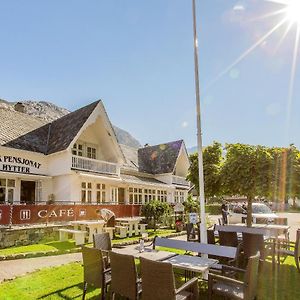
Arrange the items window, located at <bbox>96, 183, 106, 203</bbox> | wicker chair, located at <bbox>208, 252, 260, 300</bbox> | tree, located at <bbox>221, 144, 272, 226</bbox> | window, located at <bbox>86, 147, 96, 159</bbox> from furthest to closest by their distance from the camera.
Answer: window, located at <bbox>86, 147, 96, 159</bbox> < window, located at <bbox>96, 183, 106, 203</bbox> < tree, located at <bbox>221, 144, 272, 226</bbox> < wicker chair, located at <bbox>208, 252, 260, 300</bbox>

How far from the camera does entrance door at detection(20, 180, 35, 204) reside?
20734mm

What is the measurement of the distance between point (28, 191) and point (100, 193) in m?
5.51

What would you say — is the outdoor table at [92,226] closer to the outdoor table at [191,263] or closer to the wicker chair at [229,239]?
the wicker chair at [229,239]

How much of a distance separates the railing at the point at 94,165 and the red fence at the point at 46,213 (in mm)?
3810

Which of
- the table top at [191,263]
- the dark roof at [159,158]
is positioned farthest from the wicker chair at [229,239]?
the dark roof at [159,158]

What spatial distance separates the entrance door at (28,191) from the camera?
68.0 ft

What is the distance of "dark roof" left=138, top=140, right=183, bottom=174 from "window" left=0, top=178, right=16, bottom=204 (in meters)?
16.0

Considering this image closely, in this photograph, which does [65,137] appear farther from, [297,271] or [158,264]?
[158,264]

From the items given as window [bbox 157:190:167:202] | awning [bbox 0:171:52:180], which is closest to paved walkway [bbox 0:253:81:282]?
awning [bbox 0:171:52:180]

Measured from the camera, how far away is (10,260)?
430 inches

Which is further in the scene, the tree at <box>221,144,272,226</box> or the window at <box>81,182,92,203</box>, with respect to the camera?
the window at <box>81,182,92,203</box>

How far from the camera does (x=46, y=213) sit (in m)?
16.3

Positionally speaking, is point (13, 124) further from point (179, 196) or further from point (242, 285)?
point (242, 285)

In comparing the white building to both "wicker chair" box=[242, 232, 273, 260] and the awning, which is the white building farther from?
"wicker chair" box=[242, 232, 273, 260]
